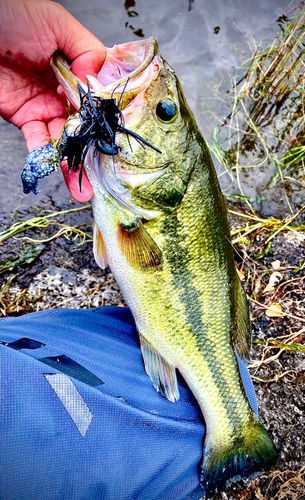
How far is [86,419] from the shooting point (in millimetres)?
1308

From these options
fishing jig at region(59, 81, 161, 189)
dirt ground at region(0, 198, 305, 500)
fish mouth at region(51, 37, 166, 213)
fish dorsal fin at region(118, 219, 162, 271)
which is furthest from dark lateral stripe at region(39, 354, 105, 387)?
dirt ground at region(0, 198, 305, 500)

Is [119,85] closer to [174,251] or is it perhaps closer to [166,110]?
[166,110]

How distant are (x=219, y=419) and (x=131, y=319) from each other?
2.71 ft

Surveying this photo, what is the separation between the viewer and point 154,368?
1.83m

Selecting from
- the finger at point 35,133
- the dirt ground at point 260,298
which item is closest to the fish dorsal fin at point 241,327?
the dirt ground at point 260,298

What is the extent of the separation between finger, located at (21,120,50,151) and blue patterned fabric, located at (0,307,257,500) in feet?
3.64

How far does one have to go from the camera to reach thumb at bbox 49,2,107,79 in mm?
1642

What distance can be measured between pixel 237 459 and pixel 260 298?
1394mm

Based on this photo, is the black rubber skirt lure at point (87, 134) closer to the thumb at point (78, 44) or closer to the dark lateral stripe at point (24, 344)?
the thumb at point (78, 44)

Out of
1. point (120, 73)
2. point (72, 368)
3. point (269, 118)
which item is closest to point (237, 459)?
point (72, 368)

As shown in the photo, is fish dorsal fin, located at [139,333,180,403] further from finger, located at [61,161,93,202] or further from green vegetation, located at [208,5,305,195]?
green vegetation, located at [208,5,305,195]

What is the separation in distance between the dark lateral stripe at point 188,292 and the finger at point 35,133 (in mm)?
Result: 1057

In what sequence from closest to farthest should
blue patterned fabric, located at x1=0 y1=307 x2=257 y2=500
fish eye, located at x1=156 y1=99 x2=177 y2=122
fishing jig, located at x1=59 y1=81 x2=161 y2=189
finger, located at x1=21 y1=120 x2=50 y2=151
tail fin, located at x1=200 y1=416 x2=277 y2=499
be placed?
blue patterned fabric, located at x1=0 y1=307 x2=257 y2=500, fishing jig, located at x1=59 y1=81 x2=161 y2=189, fish eye, located at x1=156 y1=99 x2=177 y2=122, tail fin, located at x1=200 y1=416 x2=277 y2=499, finger, located at x1=21 y1=120 x2=50 y2=151

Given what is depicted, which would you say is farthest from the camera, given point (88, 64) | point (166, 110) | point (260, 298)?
point (260, 298)
